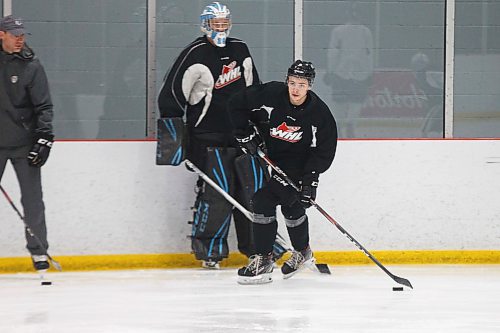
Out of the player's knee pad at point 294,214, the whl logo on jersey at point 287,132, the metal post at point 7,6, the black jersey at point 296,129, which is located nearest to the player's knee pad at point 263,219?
the player's knee pad at point 294,214

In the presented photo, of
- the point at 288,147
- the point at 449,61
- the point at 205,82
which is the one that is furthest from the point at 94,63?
the point at 449,61

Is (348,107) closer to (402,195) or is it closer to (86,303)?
(402,195)

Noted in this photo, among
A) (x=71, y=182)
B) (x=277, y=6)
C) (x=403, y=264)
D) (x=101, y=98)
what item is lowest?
(x=403, y=264)

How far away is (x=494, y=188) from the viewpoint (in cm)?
686

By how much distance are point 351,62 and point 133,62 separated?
1260 mm

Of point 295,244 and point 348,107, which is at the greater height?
point 348,107

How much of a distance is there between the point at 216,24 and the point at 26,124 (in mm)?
1144

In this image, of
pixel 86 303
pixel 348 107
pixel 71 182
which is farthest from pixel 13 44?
pixel 348 107

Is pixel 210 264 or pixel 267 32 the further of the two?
pixel 267 32

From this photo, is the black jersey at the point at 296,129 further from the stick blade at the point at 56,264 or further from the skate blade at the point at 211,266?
the stick blade at the point at 56,264

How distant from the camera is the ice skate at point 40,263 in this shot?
6039 mm

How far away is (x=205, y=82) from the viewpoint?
649 cm

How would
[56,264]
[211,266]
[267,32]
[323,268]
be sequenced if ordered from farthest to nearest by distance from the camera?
[267,32]
[211,266]
[323,268]
[56,264]

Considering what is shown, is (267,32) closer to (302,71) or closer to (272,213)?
(302,71)
